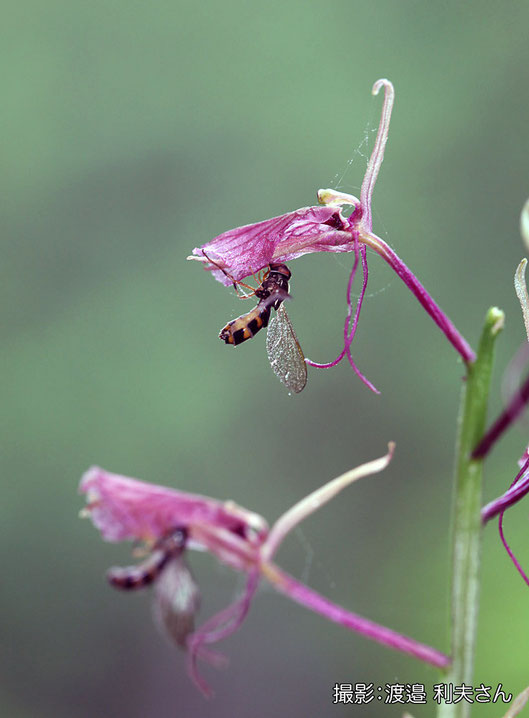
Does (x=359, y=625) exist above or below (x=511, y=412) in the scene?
below

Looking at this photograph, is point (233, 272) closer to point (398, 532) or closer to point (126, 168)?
point (398, 532)

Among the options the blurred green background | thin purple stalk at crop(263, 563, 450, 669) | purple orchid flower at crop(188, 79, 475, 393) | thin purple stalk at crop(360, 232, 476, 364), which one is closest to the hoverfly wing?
purple orchid flower at crop(188, 79, 475, 393)


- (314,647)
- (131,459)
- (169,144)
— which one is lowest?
(314,647)

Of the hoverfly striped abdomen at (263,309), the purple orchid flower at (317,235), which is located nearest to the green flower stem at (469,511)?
the purple orchid flower at (317,235)

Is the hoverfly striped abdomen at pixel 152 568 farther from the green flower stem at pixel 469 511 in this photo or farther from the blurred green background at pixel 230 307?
the blurred green background at pixel 230 307

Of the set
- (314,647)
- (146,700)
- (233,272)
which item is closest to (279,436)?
(314,647)

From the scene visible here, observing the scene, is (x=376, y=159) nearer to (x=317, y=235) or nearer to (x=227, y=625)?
(x=317, y=235)

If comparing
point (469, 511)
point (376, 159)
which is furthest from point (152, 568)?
point (376, 159)
